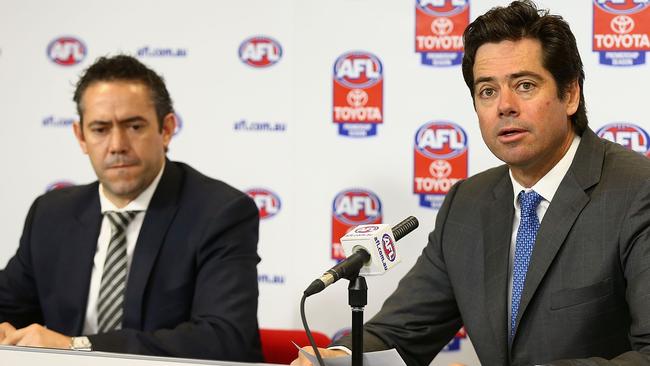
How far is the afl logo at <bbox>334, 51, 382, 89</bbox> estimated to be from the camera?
137 inches

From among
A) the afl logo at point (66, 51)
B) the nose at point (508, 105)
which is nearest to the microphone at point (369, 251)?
the nose at point (508, 105)

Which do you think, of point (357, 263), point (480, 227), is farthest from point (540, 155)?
point (357, 263)

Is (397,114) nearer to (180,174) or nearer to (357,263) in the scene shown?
(180,174)

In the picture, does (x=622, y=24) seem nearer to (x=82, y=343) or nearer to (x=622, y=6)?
(x=622, y=6)

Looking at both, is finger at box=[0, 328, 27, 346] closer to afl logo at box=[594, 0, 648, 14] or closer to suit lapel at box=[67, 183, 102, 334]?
suit lapel at box=[67, 183, 102, 334]

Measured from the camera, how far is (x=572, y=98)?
2.38 m

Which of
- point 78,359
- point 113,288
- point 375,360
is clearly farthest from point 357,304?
point 113,288

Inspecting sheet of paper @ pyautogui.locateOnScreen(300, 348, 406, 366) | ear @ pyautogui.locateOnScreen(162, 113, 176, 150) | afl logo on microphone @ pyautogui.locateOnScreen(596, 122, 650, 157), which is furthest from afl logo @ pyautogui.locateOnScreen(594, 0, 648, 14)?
sheet of paper @ pyautogui.locateOnScreen(300, 348, 406, 366)

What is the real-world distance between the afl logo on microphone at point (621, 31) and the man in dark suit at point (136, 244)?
145 cm

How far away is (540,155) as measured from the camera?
7.49 feet

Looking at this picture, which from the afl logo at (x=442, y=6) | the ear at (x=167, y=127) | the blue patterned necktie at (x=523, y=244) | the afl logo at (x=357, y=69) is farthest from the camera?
the afl logo at (x=357, y=69)

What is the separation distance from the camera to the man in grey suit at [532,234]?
213cm

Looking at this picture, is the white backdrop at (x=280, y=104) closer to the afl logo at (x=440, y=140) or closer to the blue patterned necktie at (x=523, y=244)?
the afl logo at (x=440, y=140)

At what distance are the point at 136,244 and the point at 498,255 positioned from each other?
122 centimetres
